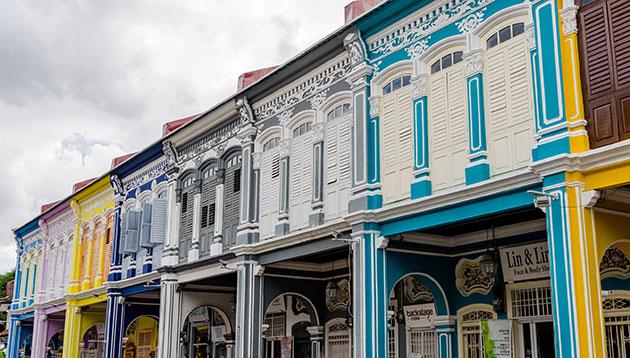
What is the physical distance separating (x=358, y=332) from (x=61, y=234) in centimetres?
1852

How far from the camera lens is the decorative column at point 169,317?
61.2 ft

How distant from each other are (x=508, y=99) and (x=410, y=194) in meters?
2.34

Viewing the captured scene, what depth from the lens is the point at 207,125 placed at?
18406 millimetres

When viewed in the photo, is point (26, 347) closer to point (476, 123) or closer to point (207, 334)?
point (207, 334)

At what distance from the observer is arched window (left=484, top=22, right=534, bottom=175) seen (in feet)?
33.7

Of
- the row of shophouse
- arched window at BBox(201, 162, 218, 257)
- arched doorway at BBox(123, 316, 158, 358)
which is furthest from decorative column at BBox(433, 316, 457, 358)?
arched doorway at BBox(123, 316, 158, 358)

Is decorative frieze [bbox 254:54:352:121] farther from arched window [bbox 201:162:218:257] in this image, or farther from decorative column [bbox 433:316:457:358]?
decorative column [bbox 433:316:457:358]

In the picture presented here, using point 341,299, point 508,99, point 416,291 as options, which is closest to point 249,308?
point 341,299

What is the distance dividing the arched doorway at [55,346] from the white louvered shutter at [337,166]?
19.3 metres

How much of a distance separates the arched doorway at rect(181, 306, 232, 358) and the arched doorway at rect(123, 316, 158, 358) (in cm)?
252

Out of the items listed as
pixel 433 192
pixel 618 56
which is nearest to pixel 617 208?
pixel 618 56

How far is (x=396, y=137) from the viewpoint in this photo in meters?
12.5

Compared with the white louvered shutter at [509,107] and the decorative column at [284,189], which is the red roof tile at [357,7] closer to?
the decorative column at [284,189]

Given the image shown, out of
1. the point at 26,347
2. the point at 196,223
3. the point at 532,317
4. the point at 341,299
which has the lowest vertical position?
the point at 26,347
